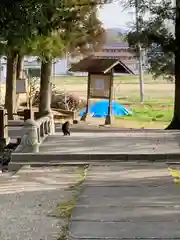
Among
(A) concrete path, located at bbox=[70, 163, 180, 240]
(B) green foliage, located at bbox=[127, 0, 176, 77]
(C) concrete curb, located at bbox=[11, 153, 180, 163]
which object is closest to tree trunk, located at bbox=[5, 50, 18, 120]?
(B) green foliage, located at bbox=[127, 0, 176, 77]

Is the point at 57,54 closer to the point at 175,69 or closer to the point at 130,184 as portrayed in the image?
the point at 175,69

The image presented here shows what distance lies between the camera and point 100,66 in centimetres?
2675

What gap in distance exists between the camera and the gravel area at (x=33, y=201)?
6.73m

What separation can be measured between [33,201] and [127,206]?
149cm

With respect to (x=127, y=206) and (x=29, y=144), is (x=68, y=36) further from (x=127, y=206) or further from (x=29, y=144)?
(x=127, y=206)

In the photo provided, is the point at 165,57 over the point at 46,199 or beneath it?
over

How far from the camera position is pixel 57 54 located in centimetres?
2098

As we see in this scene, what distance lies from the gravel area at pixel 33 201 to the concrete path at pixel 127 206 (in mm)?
328

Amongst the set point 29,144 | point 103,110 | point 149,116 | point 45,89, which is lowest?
point 149,116

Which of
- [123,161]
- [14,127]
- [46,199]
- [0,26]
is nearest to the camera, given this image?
[46,199]

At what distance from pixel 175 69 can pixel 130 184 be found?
11.0 metres


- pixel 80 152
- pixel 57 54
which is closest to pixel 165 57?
pixel 57 54

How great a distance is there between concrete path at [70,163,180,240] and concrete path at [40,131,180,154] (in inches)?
80.1

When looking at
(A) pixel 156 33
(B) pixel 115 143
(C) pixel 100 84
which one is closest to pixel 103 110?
(C) pixel 100 84
